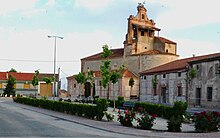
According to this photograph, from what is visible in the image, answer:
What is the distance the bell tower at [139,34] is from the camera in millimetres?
75812

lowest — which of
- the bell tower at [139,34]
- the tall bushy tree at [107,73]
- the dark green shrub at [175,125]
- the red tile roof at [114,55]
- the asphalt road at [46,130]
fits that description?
the asphalt road at [46,130]

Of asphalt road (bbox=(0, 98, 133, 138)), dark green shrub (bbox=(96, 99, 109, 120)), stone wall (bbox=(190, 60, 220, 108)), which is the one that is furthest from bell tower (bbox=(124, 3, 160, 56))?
asphalt road (bbox=(0, 98, 133, 138))

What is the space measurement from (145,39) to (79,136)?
6385 centimetres

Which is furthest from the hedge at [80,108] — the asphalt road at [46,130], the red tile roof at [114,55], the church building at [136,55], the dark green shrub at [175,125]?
the red tile roof at [114,55]

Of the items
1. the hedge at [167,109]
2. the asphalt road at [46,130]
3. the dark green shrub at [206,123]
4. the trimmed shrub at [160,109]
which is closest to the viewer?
the asphalt road at [46,130]

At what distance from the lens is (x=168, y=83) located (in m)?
50.8

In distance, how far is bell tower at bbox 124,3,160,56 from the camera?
75812 millimetres

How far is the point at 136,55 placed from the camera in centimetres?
7356

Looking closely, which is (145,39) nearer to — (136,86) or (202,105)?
(136,86)

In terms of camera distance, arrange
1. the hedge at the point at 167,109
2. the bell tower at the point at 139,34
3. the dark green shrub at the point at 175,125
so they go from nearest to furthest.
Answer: the dark green shrub at the point at 175,125 < the hedge at the point at 167,109 < the bell tower at the point at 139,34

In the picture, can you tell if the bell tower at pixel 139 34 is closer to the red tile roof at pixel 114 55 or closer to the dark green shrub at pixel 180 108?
the red tile roof at pixel 114 55

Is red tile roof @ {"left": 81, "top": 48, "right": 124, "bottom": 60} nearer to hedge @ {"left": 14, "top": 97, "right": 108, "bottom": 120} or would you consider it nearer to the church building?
the church building

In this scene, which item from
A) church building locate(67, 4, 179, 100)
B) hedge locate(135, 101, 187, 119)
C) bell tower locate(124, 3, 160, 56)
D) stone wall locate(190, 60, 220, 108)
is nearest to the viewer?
hedge locate(135, 101, 187, 119)

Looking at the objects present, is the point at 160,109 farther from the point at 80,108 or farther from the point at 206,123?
the point at 206,123
